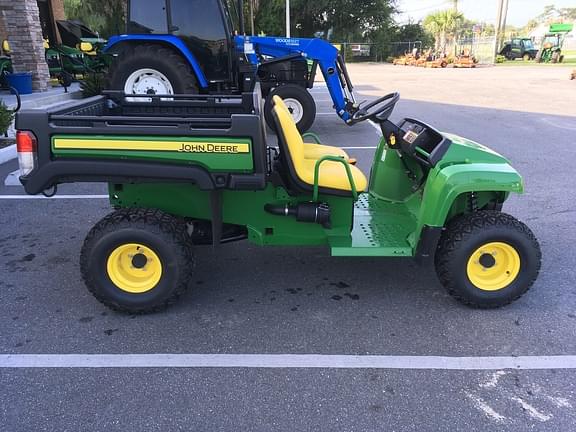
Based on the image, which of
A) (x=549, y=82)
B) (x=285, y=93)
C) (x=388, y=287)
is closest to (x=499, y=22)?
(x=549, y=82)

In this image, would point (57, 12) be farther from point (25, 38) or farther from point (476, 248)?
point (476, 248)

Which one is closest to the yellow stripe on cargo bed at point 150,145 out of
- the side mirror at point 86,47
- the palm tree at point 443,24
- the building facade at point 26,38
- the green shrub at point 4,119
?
the green shrub at point 4,119

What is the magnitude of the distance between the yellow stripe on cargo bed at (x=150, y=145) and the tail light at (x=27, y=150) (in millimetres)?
127

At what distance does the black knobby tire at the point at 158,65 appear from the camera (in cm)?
772

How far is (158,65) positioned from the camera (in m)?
7.75

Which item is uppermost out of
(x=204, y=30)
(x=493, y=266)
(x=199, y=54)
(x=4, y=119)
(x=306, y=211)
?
(x=204, y=30)

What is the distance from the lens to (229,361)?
2.74m

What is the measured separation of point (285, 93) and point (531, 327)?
21.3ft

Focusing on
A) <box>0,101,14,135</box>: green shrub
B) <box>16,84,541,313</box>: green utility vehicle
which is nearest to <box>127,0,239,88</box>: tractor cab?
<box>0,101,14,135</box>: green shrub

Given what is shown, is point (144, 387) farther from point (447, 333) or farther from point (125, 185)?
point (447, 333)

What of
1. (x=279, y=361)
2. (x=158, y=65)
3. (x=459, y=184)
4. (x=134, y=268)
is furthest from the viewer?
(x=158, y=65)

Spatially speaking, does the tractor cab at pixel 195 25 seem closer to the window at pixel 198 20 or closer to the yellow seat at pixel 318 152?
the window at pixel 198 20

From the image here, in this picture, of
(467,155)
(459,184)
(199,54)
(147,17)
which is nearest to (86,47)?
(147,17)

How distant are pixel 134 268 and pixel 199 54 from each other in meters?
5.47
